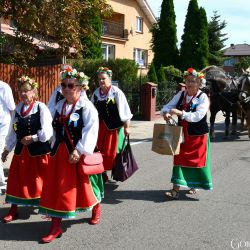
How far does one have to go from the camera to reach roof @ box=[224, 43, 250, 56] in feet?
300

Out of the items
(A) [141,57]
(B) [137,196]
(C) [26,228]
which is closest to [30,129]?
(C) [26,228]

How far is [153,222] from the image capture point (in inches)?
208

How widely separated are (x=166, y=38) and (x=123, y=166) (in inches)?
1050

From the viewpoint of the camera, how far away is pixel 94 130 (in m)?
4.65

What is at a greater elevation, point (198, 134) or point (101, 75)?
point (101, 75)

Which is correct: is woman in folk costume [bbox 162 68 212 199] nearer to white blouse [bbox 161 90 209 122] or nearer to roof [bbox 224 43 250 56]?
white blouse [bbox 161 90 209 122]

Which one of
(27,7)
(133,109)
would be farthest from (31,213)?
(133,109)

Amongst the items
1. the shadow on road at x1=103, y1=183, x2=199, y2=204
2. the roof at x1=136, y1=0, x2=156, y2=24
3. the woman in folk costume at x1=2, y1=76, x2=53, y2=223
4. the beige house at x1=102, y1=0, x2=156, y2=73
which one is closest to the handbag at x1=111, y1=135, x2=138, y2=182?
the shadow on road at x1=103, y1=183, x2=199, y2=204

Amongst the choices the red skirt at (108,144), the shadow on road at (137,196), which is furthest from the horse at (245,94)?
the red skirt at (108,144)

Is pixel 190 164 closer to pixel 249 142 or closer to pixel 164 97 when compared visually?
pixel 249 142

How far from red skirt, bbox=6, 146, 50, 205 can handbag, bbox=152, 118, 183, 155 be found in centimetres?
177

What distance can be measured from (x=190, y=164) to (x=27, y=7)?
615 centimetres

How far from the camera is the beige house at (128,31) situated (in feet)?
113

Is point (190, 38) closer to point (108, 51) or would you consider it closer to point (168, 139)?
point (108, 51)
